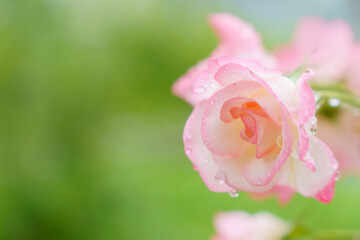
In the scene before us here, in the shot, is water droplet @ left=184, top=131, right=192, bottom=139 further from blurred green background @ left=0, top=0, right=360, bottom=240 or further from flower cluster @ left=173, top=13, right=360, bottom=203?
blurred green background @ left=0, top=0, right=360, bottom=240

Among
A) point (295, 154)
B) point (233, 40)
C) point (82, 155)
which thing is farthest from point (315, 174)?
point (82, 155)

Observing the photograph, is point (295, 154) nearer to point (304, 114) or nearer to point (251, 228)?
point (304, 114)

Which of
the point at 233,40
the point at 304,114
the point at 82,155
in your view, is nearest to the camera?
the point at 304,114

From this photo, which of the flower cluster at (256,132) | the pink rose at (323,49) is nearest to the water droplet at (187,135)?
the flower cluster at (256,132)

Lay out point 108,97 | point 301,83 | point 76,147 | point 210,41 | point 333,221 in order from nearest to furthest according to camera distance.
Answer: point 301,83 → point 333,221 → point 76,147 → point 108,97 → point 210,41

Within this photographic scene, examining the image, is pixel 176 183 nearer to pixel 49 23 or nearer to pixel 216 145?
pixel 49 23

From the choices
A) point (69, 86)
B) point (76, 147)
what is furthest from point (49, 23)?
point (76, 147)
